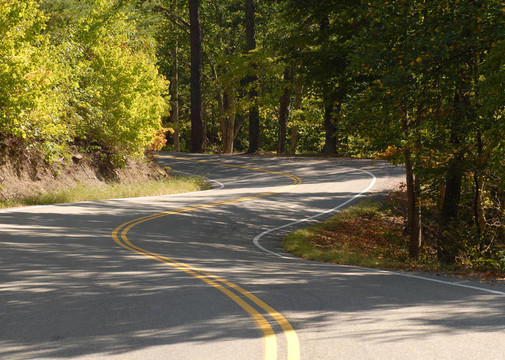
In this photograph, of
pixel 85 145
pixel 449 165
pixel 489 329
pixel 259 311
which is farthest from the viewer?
pixel 85 145

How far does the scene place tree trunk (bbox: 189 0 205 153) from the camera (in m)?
42.1

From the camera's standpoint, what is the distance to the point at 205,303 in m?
6.61

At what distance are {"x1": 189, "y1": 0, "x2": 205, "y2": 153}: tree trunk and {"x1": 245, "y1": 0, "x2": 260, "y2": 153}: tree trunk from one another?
391 centimetres

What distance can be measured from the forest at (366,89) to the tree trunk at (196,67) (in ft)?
22.5

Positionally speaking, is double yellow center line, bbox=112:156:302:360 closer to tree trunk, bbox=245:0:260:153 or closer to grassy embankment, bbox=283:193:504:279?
grassy embankment, bbox=283:193:504:279

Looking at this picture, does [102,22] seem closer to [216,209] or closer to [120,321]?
[216,209]

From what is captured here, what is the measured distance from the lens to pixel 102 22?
2350 cm

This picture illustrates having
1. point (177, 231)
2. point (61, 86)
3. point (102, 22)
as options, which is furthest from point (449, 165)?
point (102, 22)

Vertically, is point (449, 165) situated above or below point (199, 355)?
above

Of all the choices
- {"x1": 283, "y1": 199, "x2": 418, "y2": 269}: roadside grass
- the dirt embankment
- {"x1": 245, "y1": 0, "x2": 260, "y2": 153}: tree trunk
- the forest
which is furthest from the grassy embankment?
{"x1": 245, "y1": 0, "x2": 260, "y2": 153}: tree trunk

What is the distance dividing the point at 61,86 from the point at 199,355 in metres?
17.5

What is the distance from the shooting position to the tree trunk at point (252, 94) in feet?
138

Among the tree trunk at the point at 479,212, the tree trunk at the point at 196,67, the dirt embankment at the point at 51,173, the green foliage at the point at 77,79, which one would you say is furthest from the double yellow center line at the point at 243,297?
the tree trunk at the point at 196,67

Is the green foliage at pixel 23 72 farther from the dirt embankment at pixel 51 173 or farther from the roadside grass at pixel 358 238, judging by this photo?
the roadside grass at pixel 358 238
